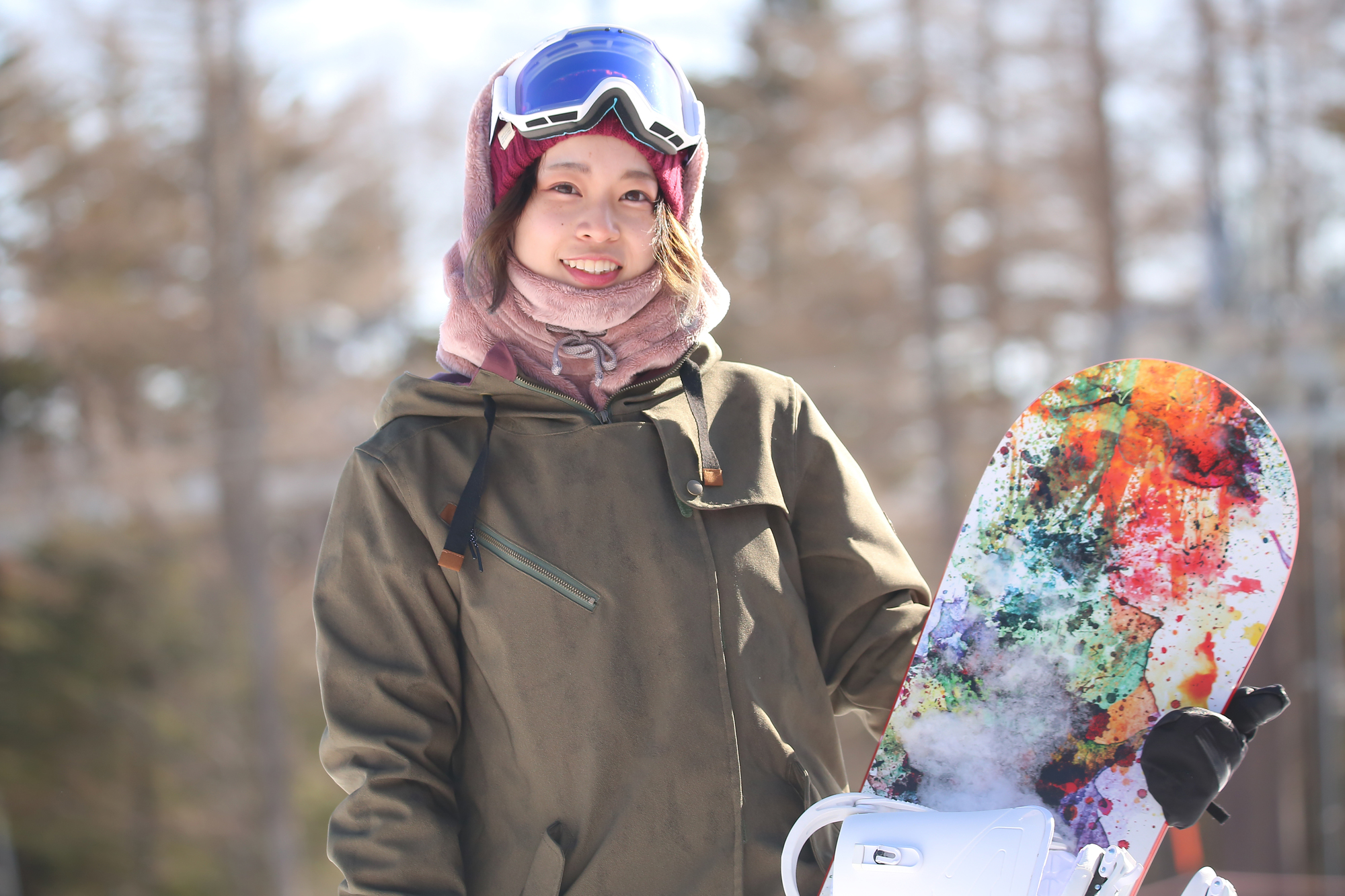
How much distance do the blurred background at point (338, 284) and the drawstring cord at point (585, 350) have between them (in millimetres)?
12134

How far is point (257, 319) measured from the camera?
14297 mm

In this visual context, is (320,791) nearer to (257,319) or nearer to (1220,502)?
(257,319)

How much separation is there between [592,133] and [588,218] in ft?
0.41

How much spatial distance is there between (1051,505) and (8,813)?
16.9 metres

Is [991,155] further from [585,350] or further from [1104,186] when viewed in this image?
[585,350]

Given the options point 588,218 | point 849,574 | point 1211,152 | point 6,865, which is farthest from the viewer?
point 6,865

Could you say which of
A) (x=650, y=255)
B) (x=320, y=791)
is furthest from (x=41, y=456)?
(x=650, y=255)

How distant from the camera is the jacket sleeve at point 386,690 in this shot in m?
1.41

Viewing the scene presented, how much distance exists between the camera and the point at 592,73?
1560mm

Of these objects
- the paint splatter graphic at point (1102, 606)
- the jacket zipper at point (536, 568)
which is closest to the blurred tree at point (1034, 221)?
the paint splatter graphic at point (1102, 606)

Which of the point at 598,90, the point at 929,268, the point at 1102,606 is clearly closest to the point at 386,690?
the point at 598,90

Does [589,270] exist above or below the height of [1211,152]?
below

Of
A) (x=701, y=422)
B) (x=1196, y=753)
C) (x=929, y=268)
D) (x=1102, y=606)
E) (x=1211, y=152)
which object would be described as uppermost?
(x=1211, y=152)

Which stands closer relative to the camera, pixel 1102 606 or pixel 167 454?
pixel 1102 606
